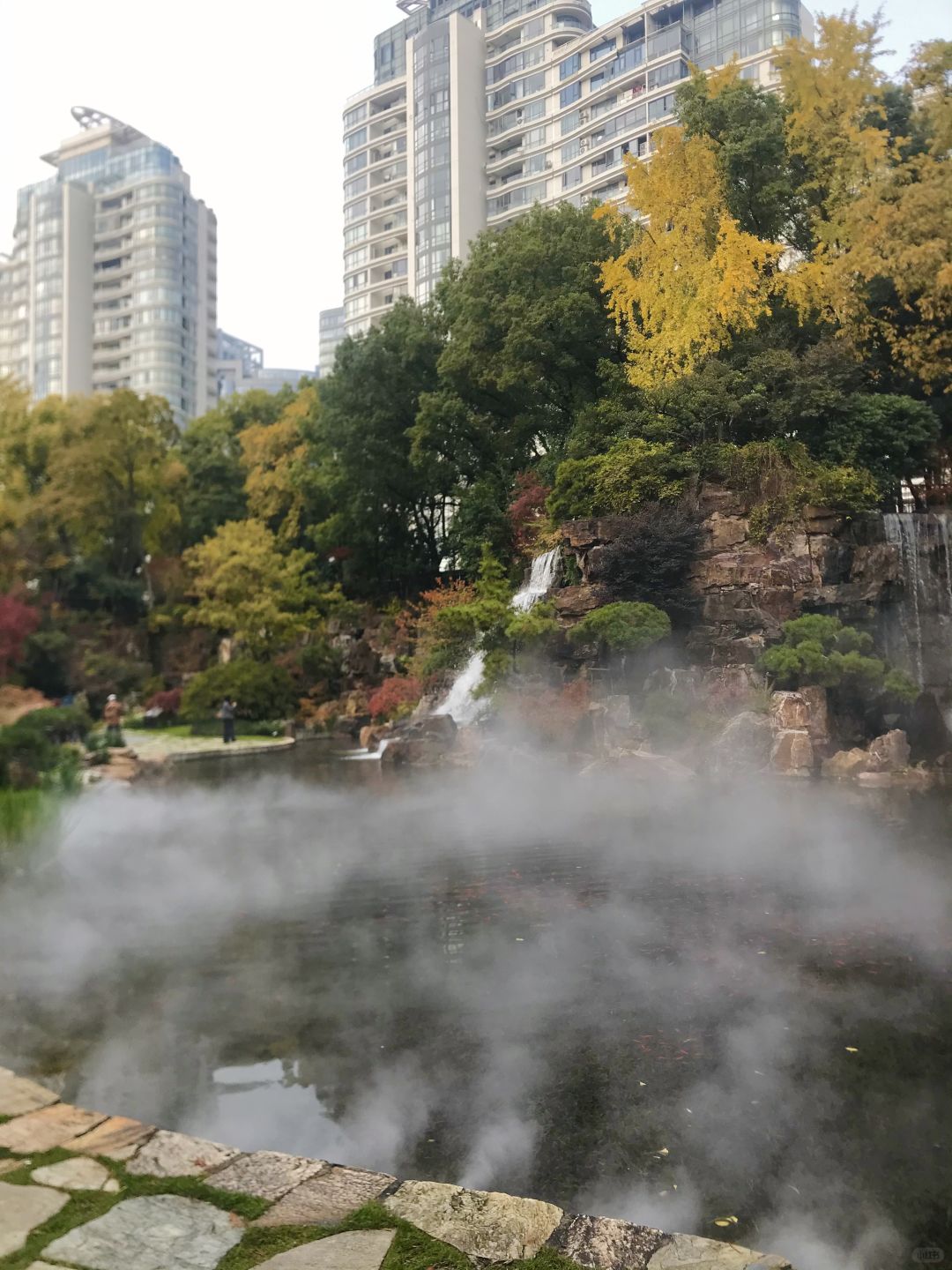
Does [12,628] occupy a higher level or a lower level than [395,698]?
higher

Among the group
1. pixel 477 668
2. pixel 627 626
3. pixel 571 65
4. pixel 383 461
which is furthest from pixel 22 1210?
pixel 571 65

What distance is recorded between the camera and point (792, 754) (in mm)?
11422

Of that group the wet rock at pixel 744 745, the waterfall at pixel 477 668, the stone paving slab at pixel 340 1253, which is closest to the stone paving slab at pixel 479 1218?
the stone paving slab at pixel 340 1253

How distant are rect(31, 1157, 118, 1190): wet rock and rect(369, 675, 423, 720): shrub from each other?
1357 centimetres

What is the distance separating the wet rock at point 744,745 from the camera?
11.6 meters

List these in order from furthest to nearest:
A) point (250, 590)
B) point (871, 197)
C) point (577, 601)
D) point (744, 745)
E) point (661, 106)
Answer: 1. point (661, 106)
2. point (250, 590)
3. point (871, 197)
4. point (577, 601)
5. point (744, 745)

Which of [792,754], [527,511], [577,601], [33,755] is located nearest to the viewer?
[33,755]

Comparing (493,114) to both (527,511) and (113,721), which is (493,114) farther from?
(113,721)

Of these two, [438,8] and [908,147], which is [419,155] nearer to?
[438,8]

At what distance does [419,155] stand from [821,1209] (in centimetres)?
4029

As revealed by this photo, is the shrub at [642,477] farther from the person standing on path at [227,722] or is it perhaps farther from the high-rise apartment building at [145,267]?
the high-rise apartment building at [145,267]

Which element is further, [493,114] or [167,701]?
[493,114]

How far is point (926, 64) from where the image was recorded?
15109mm

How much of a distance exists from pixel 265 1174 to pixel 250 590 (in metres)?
18.1
